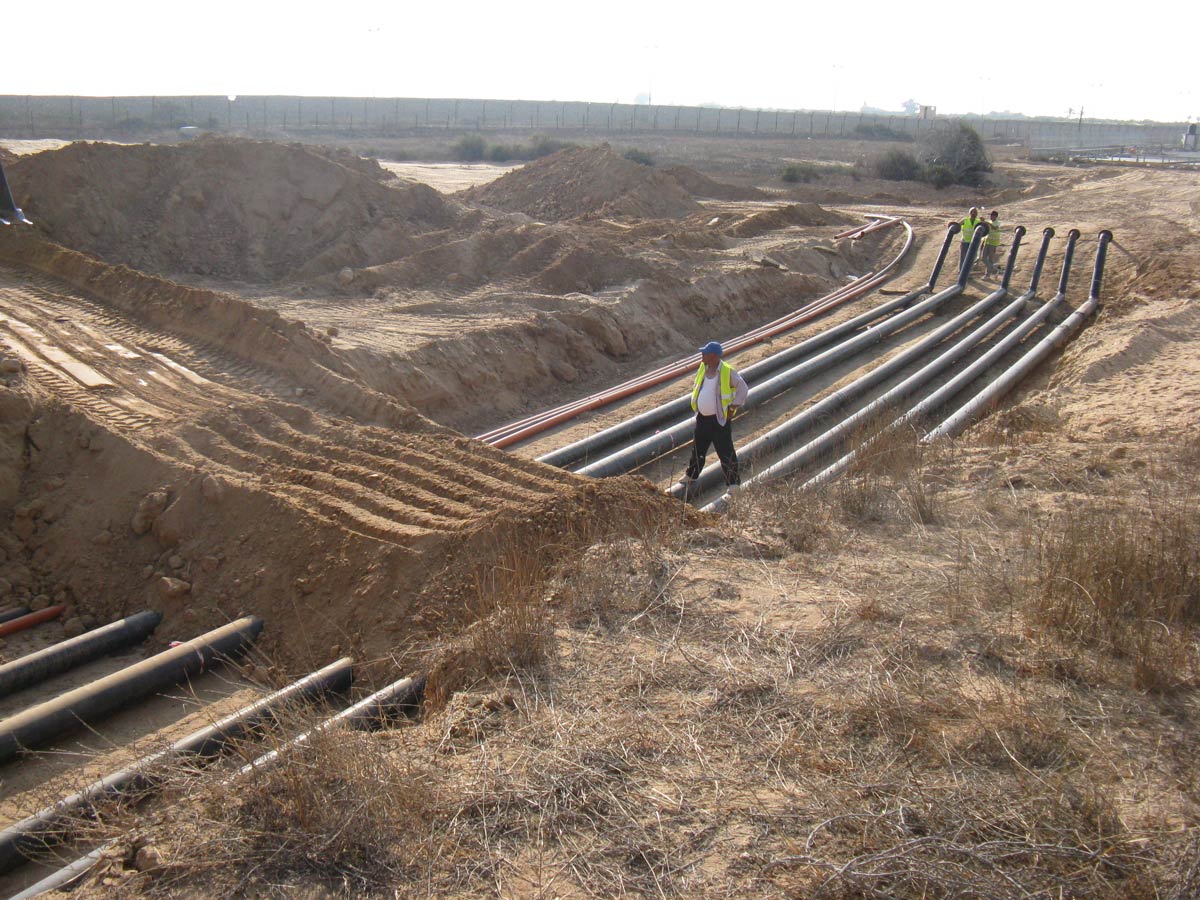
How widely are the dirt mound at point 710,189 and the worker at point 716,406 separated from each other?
22900mm

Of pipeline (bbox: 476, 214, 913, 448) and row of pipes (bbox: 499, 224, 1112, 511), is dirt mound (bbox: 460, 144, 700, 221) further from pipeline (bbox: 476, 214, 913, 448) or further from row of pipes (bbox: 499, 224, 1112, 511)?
row of pipes (bbox: 499, 224, 1112, 511)

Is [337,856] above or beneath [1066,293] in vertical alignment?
beneath

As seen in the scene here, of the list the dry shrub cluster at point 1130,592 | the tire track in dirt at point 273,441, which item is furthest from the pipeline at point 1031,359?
the tire track in dirt at point 273,441

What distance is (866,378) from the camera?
12.8 m

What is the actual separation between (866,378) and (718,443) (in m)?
4.59

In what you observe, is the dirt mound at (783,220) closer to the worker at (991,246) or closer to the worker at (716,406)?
the worker at (991,246)

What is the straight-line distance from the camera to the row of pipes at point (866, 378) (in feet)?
32.1

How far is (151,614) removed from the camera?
6.41 meters

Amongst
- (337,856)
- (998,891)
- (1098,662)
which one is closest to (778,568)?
(1098,662)

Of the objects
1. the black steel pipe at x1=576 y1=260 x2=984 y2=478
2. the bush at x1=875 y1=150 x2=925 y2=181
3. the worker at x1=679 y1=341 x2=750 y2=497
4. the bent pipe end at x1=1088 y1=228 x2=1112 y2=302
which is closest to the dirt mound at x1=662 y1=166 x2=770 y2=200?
the bush at x1=875 y1=150 x2=925 y2=181

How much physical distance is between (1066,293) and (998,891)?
17.1 meters

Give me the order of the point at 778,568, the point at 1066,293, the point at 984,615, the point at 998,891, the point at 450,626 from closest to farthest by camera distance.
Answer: the point at 998,891
the point at 984,615
the point at 450,626
the point at 778,568
the point at 1066,293

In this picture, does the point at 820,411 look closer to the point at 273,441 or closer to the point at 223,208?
the point at 273,441

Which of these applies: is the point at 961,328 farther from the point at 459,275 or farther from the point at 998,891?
the point at 998,891
